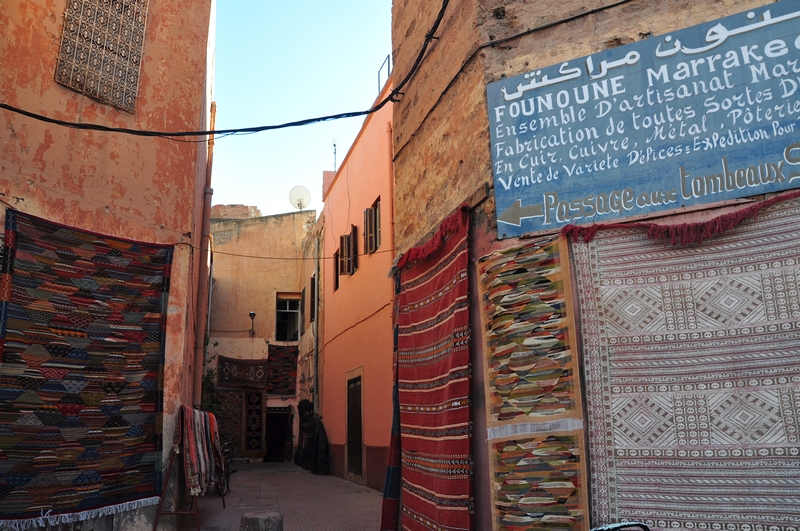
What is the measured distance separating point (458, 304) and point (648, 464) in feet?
5.77

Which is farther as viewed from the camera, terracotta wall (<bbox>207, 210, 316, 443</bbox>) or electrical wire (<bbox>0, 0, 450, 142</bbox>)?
terracotta wall (<bbox>207, 210, 316, 443</bbox>)

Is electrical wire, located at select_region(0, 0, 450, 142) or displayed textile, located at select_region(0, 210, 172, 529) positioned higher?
electrical wire, located at select_region(0, 0, 450, 142)

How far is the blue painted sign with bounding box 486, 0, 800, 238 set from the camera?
350 centimetres

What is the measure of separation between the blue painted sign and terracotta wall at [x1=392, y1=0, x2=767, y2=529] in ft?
0.39

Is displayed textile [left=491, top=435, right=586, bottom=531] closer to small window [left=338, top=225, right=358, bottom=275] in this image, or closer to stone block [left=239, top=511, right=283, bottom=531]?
stone block [left=239, top=511, right=283, bottom=531]

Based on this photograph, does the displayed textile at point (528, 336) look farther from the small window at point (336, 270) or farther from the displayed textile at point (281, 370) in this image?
the displayed textile at point (281, 370)

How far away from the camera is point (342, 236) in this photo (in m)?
13.8

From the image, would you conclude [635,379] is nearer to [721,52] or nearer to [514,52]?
[721,52]

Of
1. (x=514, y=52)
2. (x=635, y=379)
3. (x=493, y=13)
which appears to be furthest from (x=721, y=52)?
(x=635, y=379)

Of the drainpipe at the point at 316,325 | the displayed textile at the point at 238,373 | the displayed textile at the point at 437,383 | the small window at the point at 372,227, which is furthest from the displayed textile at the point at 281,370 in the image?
the displayed textile at the point at 437,383

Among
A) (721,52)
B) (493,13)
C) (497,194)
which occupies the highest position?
(493,13)

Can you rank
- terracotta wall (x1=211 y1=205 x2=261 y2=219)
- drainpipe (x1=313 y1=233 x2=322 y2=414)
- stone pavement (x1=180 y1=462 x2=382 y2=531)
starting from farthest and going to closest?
terracotta wall (x1=211 y1=205 x2=261 y2=219), drainpipe (x1=313 y1=233 x2=322 y2=414), stone pavement (x1=180 y1=462 x2=382 y2=531)

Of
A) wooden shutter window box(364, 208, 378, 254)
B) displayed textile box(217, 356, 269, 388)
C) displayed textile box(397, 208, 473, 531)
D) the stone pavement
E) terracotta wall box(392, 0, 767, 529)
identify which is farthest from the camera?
displayed textile box(217, 356, 269, 388)

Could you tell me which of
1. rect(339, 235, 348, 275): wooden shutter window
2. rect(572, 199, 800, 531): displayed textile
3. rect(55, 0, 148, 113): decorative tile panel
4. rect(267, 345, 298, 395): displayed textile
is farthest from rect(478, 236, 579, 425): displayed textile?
rect(267, 345, 298, 395): displayed textile
